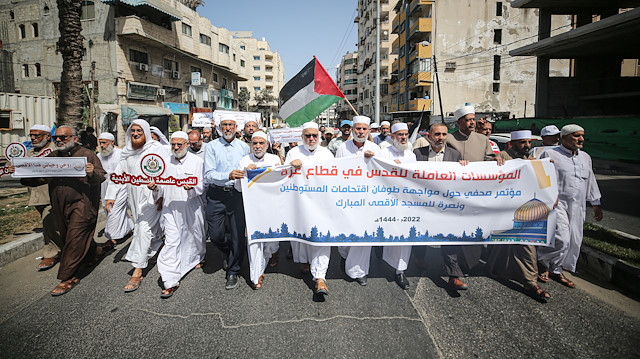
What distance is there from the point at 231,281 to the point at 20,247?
3441mm

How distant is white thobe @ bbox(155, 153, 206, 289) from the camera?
3865 mm

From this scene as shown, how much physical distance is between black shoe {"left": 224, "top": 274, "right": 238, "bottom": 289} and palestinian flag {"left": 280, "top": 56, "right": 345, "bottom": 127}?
3.49 meters

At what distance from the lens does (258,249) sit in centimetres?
391

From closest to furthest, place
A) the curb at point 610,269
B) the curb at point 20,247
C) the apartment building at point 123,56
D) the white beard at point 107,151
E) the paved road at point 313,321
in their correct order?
the paved road at point 313,321
the curb at point 610,269
the curb at point 20,247
the white beard at point 107,151
the apartment building at point 123,56

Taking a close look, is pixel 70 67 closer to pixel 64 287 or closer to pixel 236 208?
pixel 64 287

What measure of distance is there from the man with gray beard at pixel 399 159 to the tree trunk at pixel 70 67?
9.30m

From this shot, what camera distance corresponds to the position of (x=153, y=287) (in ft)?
12.8

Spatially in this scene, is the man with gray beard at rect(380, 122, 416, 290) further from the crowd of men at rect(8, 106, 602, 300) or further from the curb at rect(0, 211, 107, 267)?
the curb at rect(0, 211, 107, 267)

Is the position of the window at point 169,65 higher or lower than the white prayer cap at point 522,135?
higher

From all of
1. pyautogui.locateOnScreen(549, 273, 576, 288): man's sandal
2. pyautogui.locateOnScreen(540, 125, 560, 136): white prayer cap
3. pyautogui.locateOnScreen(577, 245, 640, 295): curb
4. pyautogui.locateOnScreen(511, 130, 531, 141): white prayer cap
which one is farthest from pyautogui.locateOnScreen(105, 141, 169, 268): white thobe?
pyautogui.locateOnScreen(577, 245, 640, 295): curb

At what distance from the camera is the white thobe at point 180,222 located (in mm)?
3865

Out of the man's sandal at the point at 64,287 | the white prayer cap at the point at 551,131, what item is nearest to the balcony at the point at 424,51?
the white prayer cap at the point at 551,131

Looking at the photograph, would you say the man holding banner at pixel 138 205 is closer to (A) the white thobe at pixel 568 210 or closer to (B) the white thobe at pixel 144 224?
(B) the white thobe at pixel 144 224

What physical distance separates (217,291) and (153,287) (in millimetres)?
783
